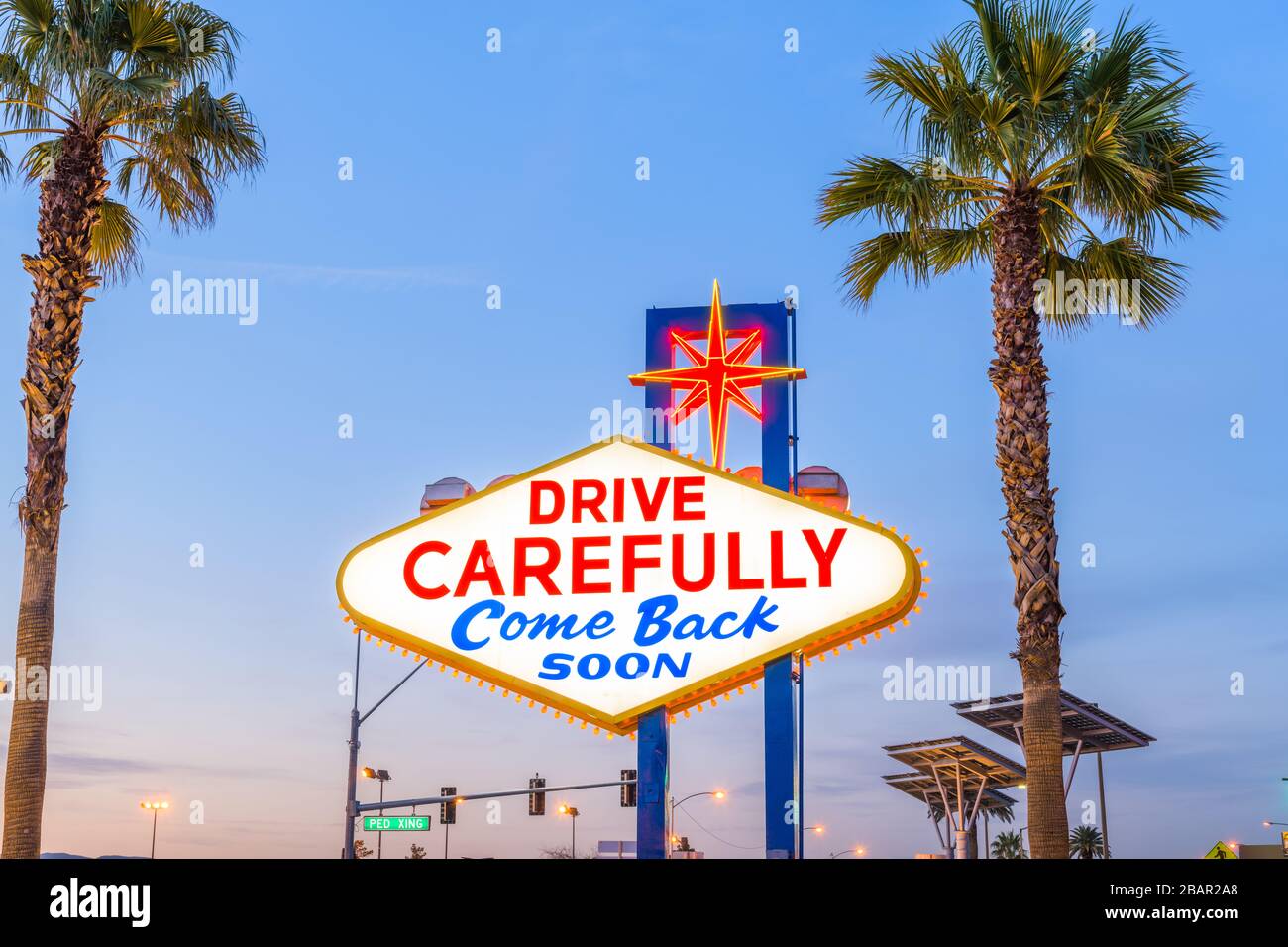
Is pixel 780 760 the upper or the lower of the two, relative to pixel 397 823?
upper

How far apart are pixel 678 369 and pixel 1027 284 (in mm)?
4503

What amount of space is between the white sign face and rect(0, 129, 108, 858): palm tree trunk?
150 inches

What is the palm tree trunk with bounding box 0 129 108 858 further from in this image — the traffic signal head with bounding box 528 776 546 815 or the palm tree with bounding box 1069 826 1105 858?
the palm tree with bounding box 1069 826 1105 858

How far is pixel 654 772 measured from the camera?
50.5 feet

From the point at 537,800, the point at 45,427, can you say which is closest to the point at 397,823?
the point at 537,800

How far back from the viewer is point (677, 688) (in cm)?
1522

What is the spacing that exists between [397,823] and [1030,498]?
67.8 feet

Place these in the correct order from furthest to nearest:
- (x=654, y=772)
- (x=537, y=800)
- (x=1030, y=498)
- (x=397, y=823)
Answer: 1. (x=537, y=800)
2. (x=397, y=823)
3. (x=1030, y=498)
4. (x=654, y=772)

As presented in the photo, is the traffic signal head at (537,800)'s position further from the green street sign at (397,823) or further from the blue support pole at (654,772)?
the blue support pole at (654,772)

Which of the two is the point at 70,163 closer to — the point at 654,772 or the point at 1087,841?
the point at 654,772

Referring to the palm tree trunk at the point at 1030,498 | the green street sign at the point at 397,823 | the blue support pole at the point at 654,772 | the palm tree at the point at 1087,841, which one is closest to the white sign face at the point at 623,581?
the blue support pole at the point at 654,772

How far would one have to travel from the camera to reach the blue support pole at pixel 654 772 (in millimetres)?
15375

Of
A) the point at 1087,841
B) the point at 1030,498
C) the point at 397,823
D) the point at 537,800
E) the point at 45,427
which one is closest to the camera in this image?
the point at 1030,498

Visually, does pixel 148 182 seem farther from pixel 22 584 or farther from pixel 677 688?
pixel 677 688
